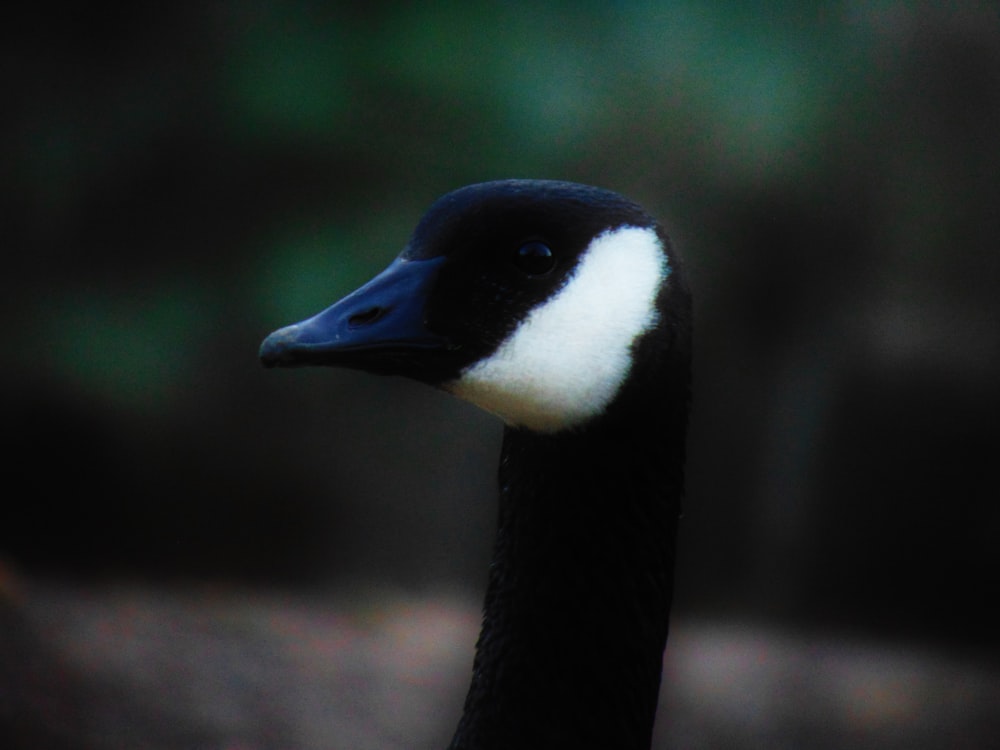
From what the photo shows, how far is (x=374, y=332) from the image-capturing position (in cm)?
117

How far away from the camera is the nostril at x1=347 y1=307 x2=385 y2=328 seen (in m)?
1.17

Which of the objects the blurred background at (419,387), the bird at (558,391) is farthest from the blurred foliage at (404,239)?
the bird at (558,391)

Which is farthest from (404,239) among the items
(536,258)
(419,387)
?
(536,258)

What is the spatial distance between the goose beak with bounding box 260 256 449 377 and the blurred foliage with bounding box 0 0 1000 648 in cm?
167

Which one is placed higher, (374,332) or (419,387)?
(419,387)

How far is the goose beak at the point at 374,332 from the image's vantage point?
1.13 meters

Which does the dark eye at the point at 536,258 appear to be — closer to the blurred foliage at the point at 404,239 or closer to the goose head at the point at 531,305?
the goose head at the point at 531,305

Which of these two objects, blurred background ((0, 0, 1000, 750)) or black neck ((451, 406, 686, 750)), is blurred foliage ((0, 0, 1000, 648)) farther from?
black neck ((451, 406, 686, 750))

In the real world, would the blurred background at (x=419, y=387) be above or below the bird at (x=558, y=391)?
above

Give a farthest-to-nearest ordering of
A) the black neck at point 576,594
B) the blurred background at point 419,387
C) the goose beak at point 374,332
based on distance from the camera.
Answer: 1. the blurred background at point 419,387
2. the black neck at point 576,594
3. the goose beak at point 374,332

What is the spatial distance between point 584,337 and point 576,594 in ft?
1.03

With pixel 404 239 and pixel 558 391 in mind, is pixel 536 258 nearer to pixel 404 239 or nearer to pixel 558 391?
pixel 558 391

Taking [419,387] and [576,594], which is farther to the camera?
[419,387]

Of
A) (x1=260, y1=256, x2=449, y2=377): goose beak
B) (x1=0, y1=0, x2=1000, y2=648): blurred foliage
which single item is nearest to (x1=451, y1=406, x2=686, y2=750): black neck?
(x1=260, y1=256, x2=449, y2=377): goose beak
